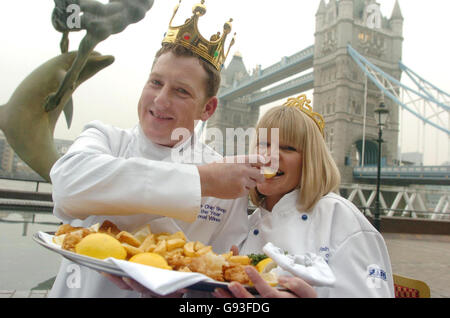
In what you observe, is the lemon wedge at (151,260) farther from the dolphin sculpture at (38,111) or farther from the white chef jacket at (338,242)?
the dolphin sculpture at (38,111)

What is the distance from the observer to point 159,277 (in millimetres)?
708

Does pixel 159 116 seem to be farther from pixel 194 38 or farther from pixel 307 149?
pixel 307 149

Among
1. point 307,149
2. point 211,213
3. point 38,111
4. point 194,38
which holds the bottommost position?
point 211,213

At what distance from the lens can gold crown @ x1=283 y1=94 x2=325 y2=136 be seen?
1.47 metres

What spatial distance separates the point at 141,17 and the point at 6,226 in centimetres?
405

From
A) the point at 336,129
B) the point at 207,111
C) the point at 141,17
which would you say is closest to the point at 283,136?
the point at 207,111

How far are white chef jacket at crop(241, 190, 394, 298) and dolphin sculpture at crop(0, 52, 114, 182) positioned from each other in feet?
13.6

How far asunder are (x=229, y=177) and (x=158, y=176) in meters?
0.19

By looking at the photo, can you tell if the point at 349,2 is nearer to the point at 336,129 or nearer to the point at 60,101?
the point at 336,129

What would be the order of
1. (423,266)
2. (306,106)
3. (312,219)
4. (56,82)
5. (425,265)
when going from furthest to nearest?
(425,265), (423,266), (56,82), (306,106), (312,219)

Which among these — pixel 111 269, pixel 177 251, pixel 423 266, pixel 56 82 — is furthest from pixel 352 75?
pixel 111 269

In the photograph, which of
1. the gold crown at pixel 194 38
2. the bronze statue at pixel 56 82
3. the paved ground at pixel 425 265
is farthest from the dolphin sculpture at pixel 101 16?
the paved ground at pixel 425 265

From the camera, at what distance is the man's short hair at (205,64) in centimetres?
121

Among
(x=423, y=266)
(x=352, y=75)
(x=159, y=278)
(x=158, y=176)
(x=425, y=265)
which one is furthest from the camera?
(x=352, y=75)
